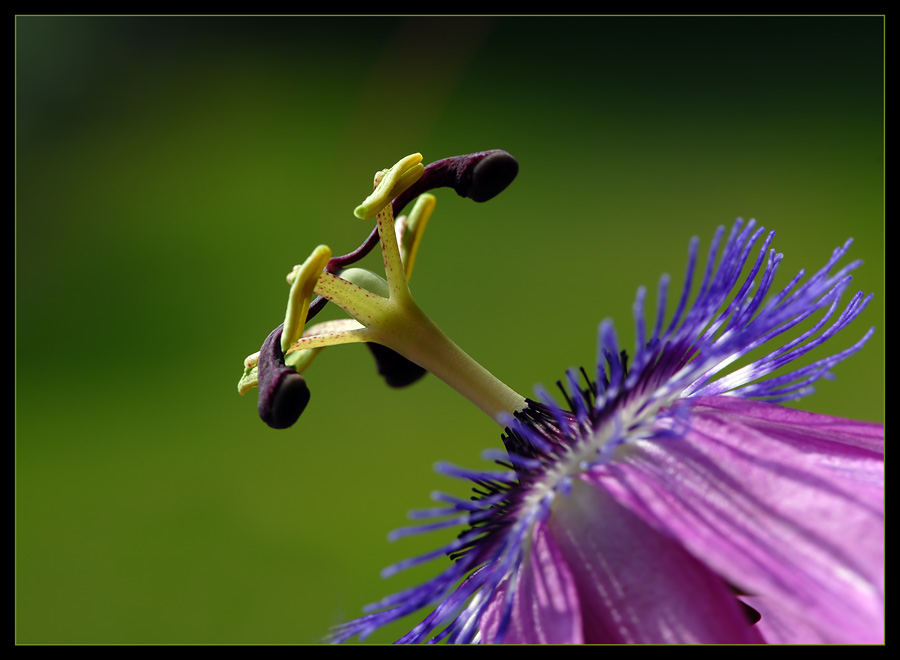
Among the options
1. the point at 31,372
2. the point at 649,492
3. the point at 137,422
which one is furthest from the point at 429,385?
the point at 649,492

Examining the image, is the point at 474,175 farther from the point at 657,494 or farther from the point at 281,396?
the point at 657,494

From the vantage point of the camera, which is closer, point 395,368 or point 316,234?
point 395,368

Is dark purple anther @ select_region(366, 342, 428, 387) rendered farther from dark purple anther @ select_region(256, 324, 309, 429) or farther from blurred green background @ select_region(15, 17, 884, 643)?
blurred green background @ select_region(15, 17, 884, 643)

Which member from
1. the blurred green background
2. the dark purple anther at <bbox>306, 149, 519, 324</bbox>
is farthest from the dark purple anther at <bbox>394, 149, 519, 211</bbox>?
the blurred green background

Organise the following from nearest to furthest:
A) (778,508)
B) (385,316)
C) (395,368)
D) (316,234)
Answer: (778,508)
(385,316)
(395,368)
(316,234)

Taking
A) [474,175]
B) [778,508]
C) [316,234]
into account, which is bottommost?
[778,508]

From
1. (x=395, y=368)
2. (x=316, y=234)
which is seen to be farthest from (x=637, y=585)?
(x=316, y=234)

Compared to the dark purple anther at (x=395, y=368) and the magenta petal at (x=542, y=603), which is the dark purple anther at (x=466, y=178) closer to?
the dark purple anther at (x=395, y=368)

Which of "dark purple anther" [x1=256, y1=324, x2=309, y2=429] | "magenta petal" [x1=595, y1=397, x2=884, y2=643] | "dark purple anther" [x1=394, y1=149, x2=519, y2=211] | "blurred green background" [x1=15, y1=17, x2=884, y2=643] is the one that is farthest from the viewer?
"blurred green background" [x1=15, y1=17, x2=884, y2=643]
